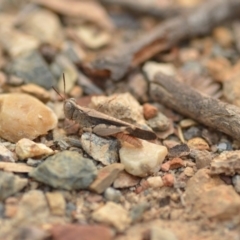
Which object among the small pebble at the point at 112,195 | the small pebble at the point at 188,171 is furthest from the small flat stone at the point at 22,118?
the small pebble at the point at 188,171

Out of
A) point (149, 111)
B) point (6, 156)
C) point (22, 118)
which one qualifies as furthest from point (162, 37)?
point (6, 156)

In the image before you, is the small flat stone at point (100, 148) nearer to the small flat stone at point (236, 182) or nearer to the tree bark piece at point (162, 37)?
the small flat stone at point (236, 182)

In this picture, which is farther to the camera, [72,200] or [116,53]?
[116,53]

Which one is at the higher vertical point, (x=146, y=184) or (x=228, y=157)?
(x=228, y=157)

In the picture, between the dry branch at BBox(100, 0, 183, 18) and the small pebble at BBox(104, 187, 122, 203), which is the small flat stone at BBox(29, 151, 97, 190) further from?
the dry branch at BBox(100, 0, 183, 18)

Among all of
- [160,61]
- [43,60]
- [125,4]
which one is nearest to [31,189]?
[43,60]

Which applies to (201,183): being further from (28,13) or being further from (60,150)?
(28,13)
